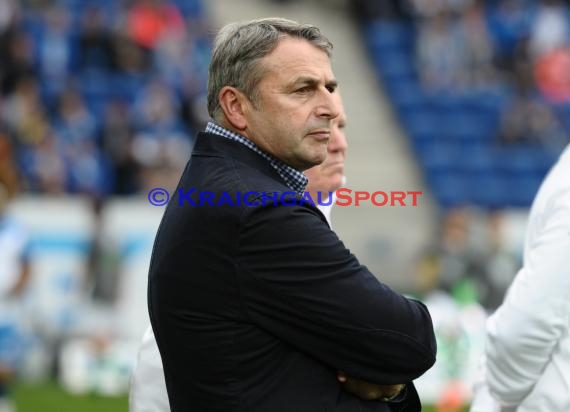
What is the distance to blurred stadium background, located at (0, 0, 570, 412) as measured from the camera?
10.2 meters

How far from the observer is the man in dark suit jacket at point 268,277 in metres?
2.84

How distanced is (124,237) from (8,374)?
3.84 metres

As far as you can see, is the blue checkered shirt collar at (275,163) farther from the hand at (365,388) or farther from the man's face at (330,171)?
the man's face at (330,171)

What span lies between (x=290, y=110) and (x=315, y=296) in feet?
1.60

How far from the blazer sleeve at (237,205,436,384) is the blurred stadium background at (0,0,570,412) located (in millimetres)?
5224

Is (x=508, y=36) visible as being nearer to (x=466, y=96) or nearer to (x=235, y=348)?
(x=466, y=96)

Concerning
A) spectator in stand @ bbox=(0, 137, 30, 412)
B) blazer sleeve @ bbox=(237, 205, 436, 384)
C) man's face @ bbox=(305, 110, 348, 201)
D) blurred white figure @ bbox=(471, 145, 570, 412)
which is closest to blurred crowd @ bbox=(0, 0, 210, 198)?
spectator in stand @ bbox=(0, 137, 30, 412)

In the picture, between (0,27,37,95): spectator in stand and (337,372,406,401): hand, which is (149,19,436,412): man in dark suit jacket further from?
(0,27,37,95): spectator in stand

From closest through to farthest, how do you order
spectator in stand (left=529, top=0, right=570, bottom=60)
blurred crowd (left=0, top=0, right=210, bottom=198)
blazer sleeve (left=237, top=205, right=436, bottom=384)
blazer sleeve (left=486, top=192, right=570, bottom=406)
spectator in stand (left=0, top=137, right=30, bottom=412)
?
1. blazer sleeve (left=237, top=205, right=436, bottom=384)
2. blazer sleeve (left=486, top=192, right=570, bottom=406)
3. spectator in stand (left=0, top=137, right=30, bottom=412)
4. blurred crowd (left=0, top=0, right=210, bottom=198)
5. spectator in stand (left=529, top=0, right=570, bottom=60)

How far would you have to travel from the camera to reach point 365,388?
9.64ft

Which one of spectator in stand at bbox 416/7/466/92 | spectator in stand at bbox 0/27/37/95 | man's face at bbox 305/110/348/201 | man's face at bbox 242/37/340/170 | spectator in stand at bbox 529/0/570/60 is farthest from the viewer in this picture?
spectator in stand at bbox 529/0/570/60

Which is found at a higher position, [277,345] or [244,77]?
[244,77]

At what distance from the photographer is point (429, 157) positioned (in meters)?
16.0

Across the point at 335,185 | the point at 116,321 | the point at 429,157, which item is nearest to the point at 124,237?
the point at 116,321
